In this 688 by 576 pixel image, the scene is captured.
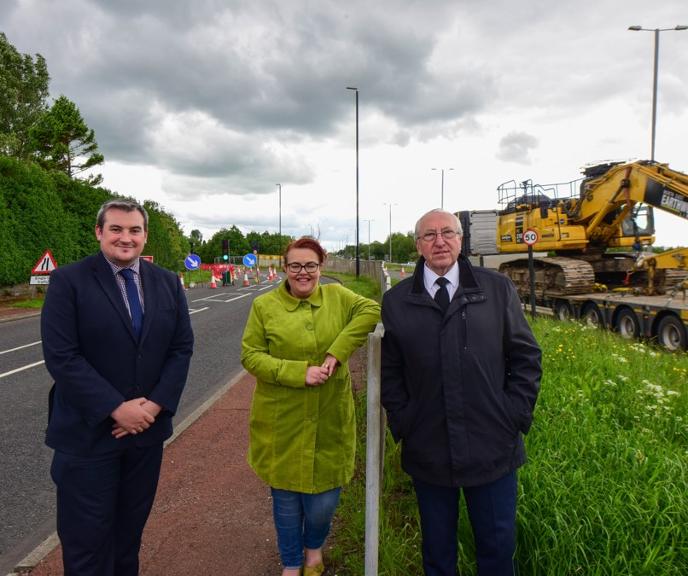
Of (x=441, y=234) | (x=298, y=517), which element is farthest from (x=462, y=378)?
(x=298, y=517)

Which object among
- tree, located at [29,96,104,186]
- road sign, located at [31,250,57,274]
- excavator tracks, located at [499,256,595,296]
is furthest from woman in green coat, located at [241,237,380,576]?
tree, located at [29,96,104,186]

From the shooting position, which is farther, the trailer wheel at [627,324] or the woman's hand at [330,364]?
the trailer wheel at [627,324]

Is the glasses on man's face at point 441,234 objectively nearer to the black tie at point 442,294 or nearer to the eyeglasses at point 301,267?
the black tie at point 442,294

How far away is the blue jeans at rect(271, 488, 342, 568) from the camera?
2.61 m

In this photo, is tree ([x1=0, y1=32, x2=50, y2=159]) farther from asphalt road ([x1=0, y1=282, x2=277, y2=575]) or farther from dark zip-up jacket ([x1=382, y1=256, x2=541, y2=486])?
dark zip-up jacket ([x1=382, y1=256, x2=541, y2=486])

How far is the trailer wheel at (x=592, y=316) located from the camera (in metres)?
11.3

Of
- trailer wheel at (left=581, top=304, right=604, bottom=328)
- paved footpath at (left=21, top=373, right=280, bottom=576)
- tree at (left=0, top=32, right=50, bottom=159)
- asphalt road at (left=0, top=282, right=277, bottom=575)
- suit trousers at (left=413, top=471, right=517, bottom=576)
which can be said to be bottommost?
asphalt road at (left=0, top=282, right=277, bottom=575)

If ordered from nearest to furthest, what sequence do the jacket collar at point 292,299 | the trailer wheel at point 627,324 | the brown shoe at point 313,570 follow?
the jacket collar at point 292,299 → the brown shoe at point 313,570 → the trailer wheel at point 627,324

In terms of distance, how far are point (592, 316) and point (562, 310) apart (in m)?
1.56

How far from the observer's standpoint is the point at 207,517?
345 centimetres

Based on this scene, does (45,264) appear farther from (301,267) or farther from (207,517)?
(301,267)

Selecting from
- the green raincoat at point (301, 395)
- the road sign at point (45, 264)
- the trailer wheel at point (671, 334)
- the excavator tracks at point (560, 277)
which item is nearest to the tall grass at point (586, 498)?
the green raincoat at point (301, 395)

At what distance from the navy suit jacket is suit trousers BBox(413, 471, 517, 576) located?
4.14ft

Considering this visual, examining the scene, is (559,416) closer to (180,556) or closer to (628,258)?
(180,556)
